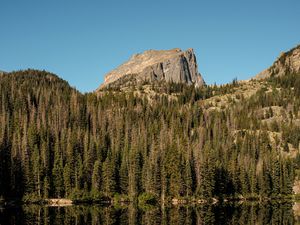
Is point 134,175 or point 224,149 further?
point 224,149

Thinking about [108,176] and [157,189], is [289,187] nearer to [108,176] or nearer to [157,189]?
[157,189]

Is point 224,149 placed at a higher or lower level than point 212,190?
higher

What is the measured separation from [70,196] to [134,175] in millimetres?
19408

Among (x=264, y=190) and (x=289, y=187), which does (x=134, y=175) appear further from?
(x=289, y=187)

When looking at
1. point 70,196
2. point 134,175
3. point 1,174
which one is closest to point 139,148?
point 134,175

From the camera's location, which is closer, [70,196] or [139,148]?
[70,196]

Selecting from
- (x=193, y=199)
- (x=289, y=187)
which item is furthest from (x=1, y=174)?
(x=289, y=187)

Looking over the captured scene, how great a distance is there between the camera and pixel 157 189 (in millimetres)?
144250

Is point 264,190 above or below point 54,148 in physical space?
below

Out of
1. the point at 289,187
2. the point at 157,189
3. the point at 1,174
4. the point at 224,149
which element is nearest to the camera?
the point at 1,174

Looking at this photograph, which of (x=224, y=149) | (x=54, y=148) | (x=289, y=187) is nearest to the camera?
(x=54, y=148)

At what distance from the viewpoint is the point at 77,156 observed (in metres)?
152

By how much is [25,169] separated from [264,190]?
7661 centimetres

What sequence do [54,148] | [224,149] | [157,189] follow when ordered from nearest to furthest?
[157,189] → [54,148] → [224,149]
